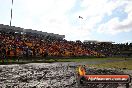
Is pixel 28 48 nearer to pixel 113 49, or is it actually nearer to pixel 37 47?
pixel 37 47

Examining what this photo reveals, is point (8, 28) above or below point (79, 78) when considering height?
above

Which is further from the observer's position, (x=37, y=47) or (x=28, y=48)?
(x=37, y=47)

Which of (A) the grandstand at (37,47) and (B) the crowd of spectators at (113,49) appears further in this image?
(B) the crowd of spectators at (113,49)

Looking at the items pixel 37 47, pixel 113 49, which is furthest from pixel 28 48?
pixel 113 49

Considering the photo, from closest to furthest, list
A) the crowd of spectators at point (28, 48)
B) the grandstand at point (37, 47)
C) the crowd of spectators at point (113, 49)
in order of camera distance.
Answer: the crowd of spectators at point (28, 48)
the grandstand at point (37, 47)
the crowd of spectators at point (113, 49)

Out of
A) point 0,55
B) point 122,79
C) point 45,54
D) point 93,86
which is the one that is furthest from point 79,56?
point 122,79

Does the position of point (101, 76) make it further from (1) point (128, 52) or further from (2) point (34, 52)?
(1) point (128, 52)

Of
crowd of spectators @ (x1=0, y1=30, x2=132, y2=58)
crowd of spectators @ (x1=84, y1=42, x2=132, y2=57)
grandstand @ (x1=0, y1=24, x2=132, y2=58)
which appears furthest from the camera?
crowd of spectators @ (x1=84, y1=42, x2=132, y2=57)

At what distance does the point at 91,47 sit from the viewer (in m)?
86.4

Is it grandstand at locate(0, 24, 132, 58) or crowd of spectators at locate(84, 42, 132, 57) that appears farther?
crowd of spectators at locate(84, 42, 132, 57)

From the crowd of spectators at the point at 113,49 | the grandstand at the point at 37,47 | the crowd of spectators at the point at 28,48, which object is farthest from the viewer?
the crowd of spectators at the point at 113,49

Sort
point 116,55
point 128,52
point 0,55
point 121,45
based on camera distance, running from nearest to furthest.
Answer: point 0,55, point 116,55, point 128,52, point 121,45

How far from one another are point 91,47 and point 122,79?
77.2 meters

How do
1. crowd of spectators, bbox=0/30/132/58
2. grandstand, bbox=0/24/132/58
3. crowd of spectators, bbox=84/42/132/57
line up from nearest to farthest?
Result: crowd of spectators, bbox=0/30/132/58 → grandstand, bbox=0/24/132/58 → crowd of spectators, bbox=84/42/132/57
